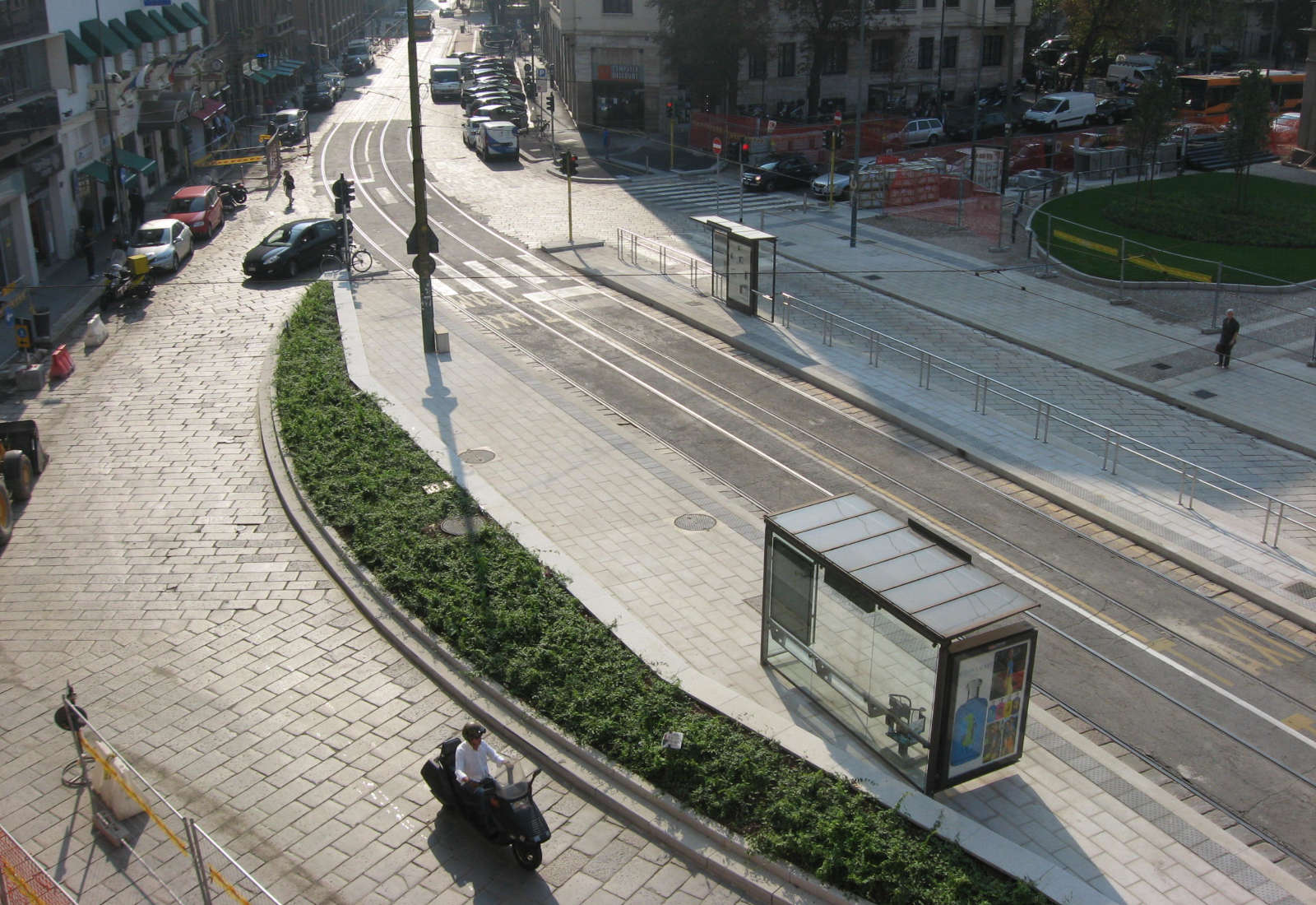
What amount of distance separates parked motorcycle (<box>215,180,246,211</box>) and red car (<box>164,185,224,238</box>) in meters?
2.35

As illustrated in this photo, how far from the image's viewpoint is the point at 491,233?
38.4 meters

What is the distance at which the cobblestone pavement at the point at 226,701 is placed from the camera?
34.3ft

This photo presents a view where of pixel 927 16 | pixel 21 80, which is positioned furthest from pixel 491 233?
pixel 927 16

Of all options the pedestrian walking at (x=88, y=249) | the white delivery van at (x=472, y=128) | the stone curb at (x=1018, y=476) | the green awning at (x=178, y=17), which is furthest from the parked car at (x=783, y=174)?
the green awning at (x=178, y=17)

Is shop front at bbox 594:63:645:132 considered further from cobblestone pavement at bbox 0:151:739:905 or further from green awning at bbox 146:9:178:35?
cobblestone pavement at bbox 0:151:739:905

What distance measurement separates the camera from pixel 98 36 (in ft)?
124

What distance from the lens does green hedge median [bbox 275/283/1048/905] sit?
10031mm

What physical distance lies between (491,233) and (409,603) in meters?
25.5

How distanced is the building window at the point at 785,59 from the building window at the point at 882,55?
15.0 ft

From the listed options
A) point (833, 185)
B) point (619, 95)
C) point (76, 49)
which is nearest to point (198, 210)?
point (76, 49)

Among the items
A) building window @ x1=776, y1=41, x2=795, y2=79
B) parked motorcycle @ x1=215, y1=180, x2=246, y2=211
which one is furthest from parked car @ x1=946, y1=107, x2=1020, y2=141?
parked motorcycle @ x1=215, y1=180, x2=246, y2=211

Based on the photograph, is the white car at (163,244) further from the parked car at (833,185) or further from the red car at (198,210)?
the parked car at (833,185)

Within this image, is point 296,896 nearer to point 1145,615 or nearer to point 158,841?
point 158,841

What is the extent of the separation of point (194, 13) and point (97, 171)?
15157mm
